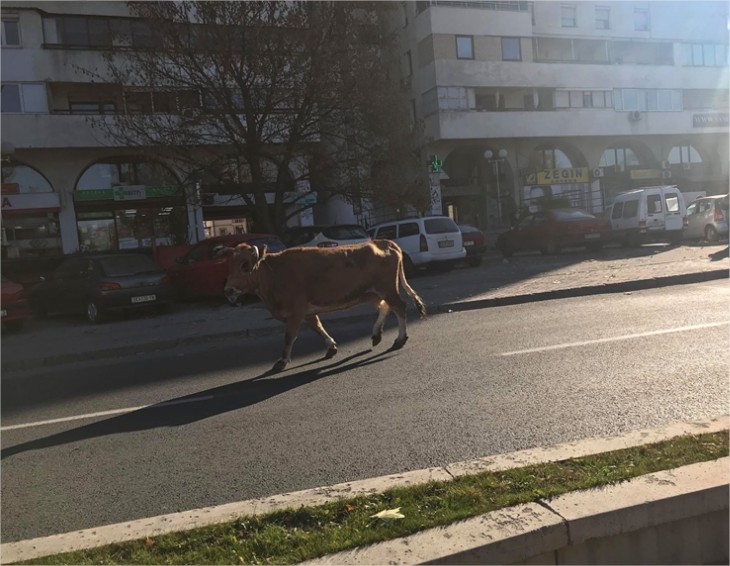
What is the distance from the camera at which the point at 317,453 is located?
454 centimetres

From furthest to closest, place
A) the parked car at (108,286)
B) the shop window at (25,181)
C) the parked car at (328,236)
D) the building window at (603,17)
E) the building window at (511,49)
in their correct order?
the building window at (603,17), the building window at (511,49), the shop window at (25,181), the parked car at (328,236), the parked car at (108,286)

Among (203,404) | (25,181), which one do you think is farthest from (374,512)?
(25,181)

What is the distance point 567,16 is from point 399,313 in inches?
1374

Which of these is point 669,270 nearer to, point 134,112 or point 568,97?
point 134,112

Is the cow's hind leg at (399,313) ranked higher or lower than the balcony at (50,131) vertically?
lower

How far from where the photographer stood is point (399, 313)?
816 centimetres

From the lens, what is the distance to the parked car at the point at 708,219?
20516 mm

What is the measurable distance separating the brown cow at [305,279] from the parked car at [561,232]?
48.2 ft

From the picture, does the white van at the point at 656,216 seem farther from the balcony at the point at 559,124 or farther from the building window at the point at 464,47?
the building window at the point at 464,47

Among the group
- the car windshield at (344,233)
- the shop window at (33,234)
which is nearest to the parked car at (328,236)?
the car windshield at (344,233)

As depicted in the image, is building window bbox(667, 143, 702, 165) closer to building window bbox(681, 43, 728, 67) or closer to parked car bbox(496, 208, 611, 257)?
building window bbox(681, 43, 728, 67)

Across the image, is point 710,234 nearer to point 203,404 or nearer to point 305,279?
point 305,279

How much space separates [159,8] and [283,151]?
5448mm

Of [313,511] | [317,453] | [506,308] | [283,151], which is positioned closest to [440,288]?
[506,308]
